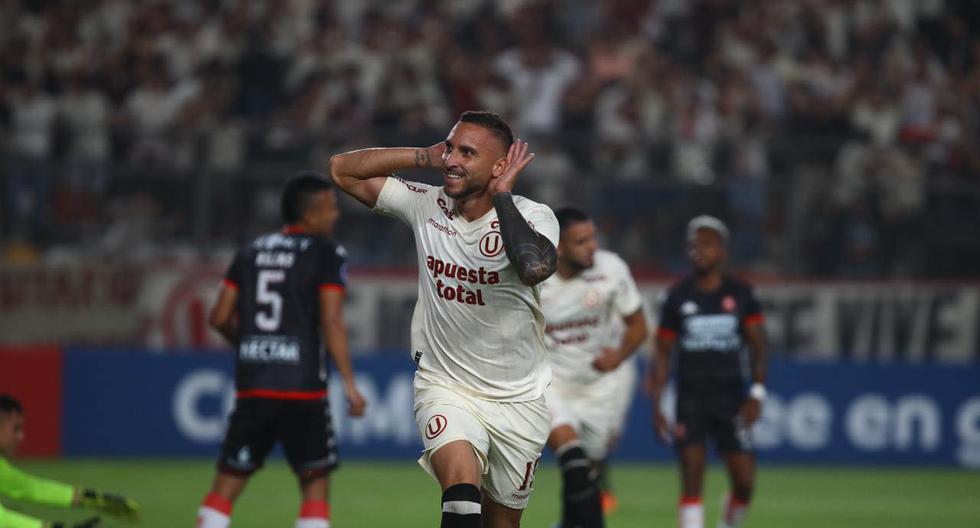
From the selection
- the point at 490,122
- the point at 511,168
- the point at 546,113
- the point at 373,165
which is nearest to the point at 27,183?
the point at 546,113

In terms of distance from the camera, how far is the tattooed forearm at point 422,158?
7297 mm

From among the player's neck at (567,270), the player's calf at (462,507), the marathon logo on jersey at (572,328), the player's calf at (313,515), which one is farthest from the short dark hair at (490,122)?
the marathon logo on jersey at (572,328)

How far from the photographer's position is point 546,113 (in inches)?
774

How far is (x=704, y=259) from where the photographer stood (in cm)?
1116

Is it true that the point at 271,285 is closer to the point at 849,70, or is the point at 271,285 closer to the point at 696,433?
the point at 696,433

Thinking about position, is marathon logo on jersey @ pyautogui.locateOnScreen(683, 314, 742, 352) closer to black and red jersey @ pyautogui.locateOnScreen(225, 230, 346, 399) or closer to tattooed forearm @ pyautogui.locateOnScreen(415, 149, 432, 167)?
black and red jersey @ pyautogui.locateOnScreen(225, 230, 346, 399)

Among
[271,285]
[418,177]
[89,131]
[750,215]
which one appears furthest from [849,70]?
[271,285]

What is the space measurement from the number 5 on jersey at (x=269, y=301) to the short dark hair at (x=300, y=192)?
0.41 m

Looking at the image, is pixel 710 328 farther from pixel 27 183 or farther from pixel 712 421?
pixel 27 183

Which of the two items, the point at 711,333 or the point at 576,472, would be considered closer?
the point at 576,472

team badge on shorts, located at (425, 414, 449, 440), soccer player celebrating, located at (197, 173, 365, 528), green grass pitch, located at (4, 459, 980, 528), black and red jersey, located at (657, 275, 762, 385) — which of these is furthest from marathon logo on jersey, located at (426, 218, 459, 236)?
green grass pitch, located at (4, 459, 980, 528)

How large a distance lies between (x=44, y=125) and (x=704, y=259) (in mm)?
9617

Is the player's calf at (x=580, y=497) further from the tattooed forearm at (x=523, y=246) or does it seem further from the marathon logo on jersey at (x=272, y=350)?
the tattooed forearm at (x=523, y=246)

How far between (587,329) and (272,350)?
8.51 feet
